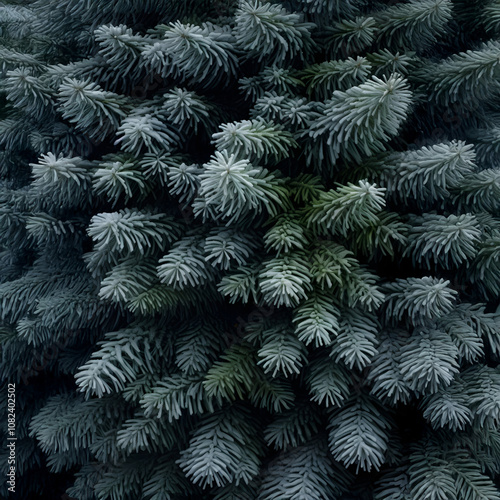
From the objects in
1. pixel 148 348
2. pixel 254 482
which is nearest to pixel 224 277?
pixel 148 348

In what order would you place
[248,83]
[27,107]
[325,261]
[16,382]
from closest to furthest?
[325,261], [248,83], [27,107], [16,382]

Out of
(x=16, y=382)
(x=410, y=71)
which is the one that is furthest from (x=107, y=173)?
(x=16, y=382)

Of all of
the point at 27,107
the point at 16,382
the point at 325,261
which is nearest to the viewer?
the point at 325,261

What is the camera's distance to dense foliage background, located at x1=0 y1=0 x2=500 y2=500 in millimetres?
1162

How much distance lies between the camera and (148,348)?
51.6 inches

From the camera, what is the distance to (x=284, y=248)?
1197mm

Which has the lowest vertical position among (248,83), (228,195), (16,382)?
(16,382)

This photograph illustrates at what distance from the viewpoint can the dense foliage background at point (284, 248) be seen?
3.81 feet

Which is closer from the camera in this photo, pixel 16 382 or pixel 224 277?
pixel 224 277

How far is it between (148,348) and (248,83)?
0.69m

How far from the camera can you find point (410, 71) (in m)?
1.35

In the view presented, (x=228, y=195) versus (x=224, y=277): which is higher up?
(x=228, y=195)

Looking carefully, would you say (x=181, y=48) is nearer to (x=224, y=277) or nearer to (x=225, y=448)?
(x=224, y=277)

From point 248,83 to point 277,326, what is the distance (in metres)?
0.59
